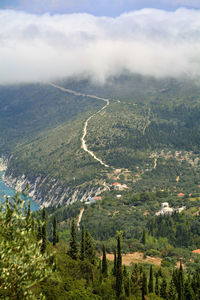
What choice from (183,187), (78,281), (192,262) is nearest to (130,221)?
(192,262)

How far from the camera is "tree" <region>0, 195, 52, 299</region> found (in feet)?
67.7

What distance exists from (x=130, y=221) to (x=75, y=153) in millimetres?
87214

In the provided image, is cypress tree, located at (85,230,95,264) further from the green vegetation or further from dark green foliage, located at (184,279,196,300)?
dark green foliage, located at (184,279,196,300)

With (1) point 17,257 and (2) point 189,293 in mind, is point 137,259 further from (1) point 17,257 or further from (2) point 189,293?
(1) point 17,257

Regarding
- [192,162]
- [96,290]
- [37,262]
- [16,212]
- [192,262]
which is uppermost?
[16,212]

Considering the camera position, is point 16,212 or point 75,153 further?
point 75,153

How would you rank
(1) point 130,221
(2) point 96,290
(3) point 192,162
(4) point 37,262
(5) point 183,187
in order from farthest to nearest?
(3) point 192,162 < (5) point 183,187 < (1) point 130,221 < (2) point 96,290 < (4) point 37,262

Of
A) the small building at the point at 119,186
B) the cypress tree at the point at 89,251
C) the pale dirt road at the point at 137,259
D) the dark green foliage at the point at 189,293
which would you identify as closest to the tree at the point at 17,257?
the dark green foliage at the point at 189,293

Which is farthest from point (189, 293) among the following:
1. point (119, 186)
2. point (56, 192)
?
Result: point (56, 192)

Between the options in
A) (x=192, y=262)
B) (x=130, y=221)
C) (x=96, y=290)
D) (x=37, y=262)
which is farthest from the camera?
(x=130, y=221)

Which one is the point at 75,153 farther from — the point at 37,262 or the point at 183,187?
the point at 37,262

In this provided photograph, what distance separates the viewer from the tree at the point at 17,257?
20.6 metres

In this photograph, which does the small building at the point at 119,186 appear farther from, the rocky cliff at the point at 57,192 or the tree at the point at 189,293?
the tree at the point at 189,293

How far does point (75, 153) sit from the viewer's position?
196750 mm
